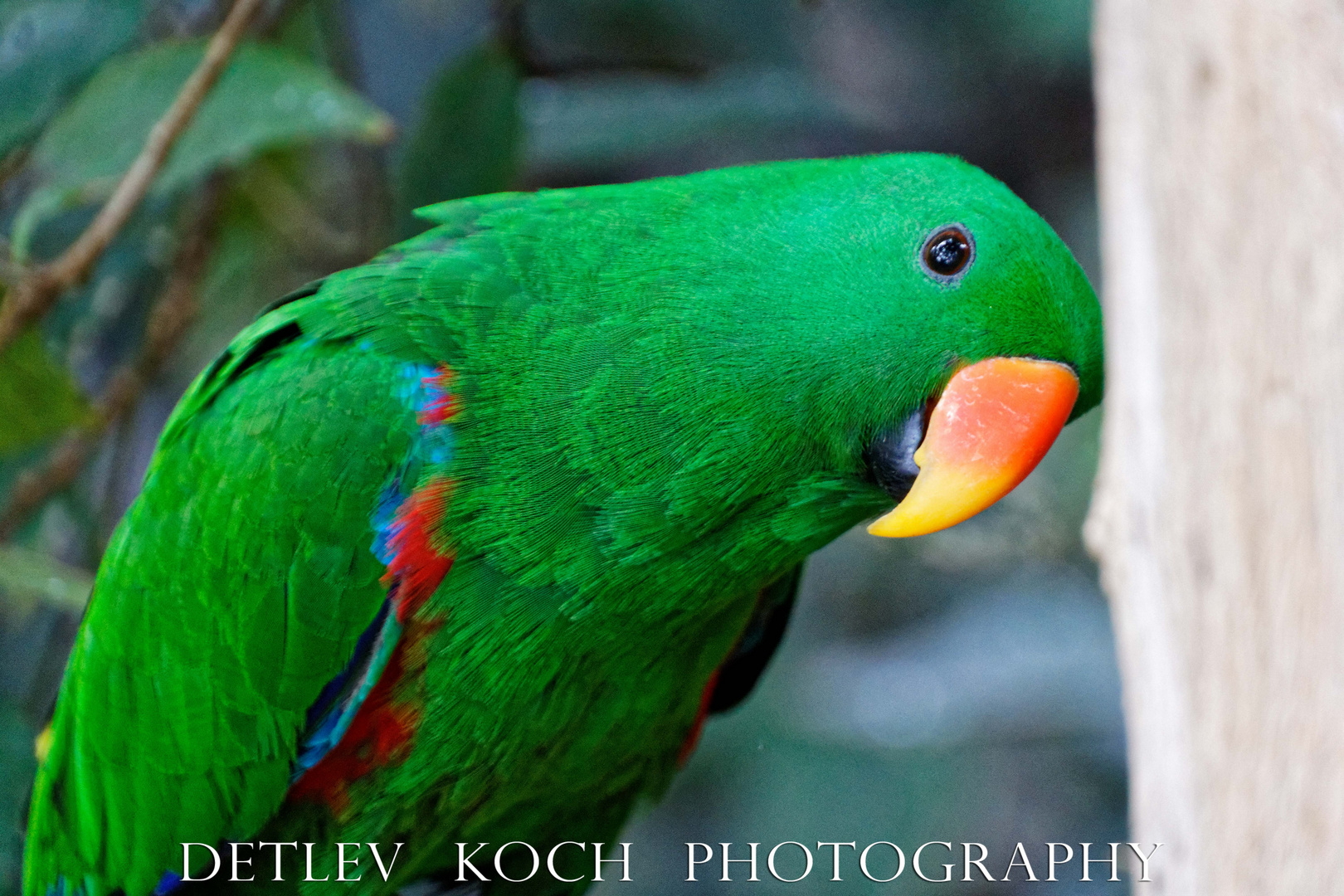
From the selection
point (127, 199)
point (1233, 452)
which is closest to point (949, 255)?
point (1233, 452)

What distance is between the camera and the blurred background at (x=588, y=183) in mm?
1763

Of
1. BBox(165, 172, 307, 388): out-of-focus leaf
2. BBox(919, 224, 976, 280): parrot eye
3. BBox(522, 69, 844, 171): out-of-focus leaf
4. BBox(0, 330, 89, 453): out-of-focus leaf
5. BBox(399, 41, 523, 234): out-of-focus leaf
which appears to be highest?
BBox(522, 69, 844, 171): out-of-focus leaf

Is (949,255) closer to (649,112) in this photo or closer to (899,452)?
(899,452)

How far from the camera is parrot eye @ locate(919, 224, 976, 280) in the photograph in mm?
1047

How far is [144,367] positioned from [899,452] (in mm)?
1566

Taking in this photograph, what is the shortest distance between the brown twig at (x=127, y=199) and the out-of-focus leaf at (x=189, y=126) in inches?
1.4

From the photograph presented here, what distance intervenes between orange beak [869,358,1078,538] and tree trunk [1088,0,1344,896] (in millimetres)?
188

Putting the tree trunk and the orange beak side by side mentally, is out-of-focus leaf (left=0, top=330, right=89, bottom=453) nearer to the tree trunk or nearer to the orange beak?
the orange beak

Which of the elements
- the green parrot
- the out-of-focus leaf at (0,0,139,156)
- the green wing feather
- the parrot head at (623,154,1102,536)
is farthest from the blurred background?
the parrot head at (623,154,1102,536)

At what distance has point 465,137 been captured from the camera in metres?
2.04

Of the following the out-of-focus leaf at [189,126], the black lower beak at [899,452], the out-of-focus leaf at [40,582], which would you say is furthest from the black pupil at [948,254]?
the out-of-focus leaf at [40,582]

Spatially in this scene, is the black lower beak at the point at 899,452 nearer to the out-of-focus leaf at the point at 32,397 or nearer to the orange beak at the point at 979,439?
the orange beak at the point at 979,439

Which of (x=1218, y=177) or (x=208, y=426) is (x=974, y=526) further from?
(x=208, y=426)

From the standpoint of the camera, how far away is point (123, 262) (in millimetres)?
2219
